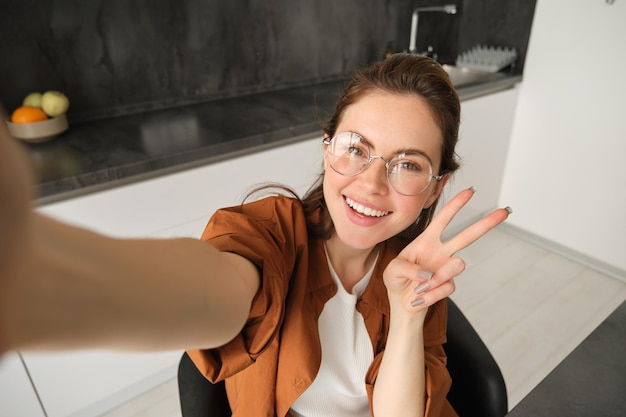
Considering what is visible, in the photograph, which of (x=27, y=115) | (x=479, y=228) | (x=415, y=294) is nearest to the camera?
(x=479, y=228)

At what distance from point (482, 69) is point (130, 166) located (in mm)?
2205

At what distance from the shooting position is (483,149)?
260 cm

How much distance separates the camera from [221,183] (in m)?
1.63

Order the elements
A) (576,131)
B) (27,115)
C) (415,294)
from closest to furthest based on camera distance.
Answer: (415,294), (27,115), (576,131)

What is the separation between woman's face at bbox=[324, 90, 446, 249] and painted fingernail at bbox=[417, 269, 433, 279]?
0.17 m

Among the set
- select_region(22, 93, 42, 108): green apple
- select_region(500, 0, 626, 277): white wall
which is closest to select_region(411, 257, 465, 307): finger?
select_region(22, 93, 42, 108): green apple

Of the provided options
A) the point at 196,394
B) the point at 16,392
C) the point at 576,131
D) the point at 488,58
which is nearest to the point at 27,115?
the point at 16,392

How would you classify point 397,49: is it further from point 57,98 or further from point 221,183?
point 57,98

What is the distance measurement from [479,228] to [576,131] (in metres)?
2.18

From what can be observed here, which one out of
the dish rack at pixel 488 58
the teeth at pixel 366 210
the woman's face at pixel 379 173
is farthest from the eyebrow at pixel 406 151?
the dish rack at pixel 488 58

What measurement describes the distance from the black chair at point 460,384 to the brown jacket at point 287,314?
0.04 meters

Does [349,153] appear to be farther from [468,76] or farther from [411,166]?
[468,76]

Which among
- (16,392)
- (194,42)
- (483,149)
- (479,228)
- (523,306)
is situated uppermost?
(194,42)

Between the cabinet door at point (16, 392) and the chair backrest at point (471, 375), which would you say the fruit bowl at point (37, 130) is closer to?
the cabinet door at point (16, 392)
